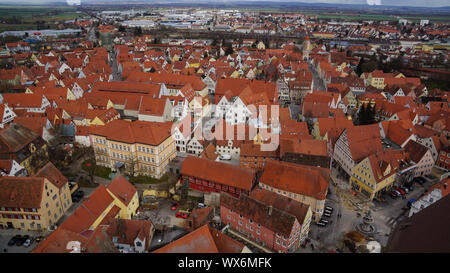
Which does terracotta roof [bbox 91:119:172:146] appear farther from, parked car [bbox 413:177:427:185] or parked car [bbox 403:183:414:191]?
parked car [bbox 413:177:427:185]

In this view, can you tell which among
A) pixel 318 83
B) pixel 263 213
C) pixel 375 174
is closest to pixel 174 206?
pixel 263 213

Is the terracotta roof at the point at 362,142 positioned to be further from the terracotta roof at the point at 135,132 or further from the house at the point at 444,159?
the terracotta roof at the point at 135,132

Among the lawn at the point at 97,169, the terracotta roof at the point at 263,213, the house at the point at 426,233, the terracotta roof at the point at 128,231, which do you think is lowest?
the lawn at the point at 97,169

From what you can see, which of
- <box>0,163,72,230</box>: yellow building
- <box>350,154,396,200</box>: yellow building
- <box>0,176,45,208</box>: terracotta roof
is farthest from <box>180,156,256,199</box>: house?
<box>0,176,45,208</box>: terracotta roof

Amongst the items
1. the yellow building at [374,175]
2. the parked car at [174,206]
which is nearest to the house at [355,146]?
the yellow building at [374,175]

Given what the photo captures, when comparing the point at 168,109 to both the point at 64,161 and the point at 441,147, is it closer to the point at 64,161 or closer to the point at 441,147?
the point at 64,161

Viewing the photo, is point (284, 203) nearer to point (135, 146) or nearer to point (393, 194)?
point (393, 194)
